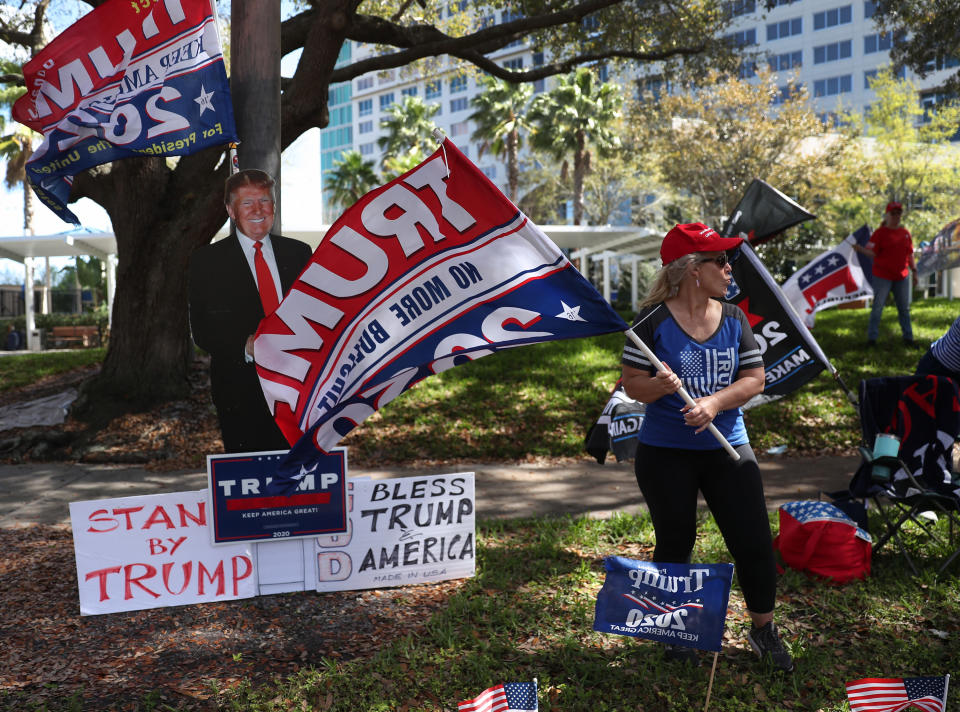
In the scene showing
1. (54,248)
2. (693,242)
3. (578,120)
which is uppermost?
(578,120)

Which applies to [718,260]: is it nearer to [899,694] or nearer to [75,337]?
[899,694]

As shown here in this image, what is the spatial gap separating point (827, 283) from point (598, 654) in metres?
3.78

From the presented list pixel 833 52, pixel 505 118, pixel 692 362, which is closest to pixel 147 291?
pixel 692 362

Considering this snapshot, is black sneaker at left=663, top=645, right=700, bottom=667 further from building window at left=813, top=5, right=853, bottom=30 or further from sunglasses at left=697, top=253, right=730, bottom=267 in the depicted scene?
building window at left=813, top=5, right=853, bottom=30

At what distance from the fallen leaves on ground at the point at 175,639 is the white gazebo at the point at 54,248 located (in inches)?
837

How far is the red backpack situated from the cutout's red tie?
3229 millimetres

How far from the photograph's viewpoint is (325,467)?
4340 mm

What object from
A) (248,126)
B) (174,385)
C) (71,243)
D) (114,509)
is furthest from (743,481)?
(71,243)

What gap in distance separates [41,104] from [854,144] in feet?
111

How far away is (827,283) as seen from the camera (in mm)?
6145

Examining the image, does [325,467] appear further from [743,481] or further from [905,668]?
[905,668]

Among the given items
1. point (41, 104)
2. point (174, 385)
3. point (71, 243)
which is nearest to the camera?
point (41, 104)

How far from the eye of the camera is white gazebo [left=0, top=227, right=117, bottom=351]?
79.4ft

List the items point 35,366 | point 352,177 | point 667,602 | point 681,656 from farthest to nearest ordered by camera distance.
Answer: point 352,177
point 35,366
point 681,656
point 667,602
